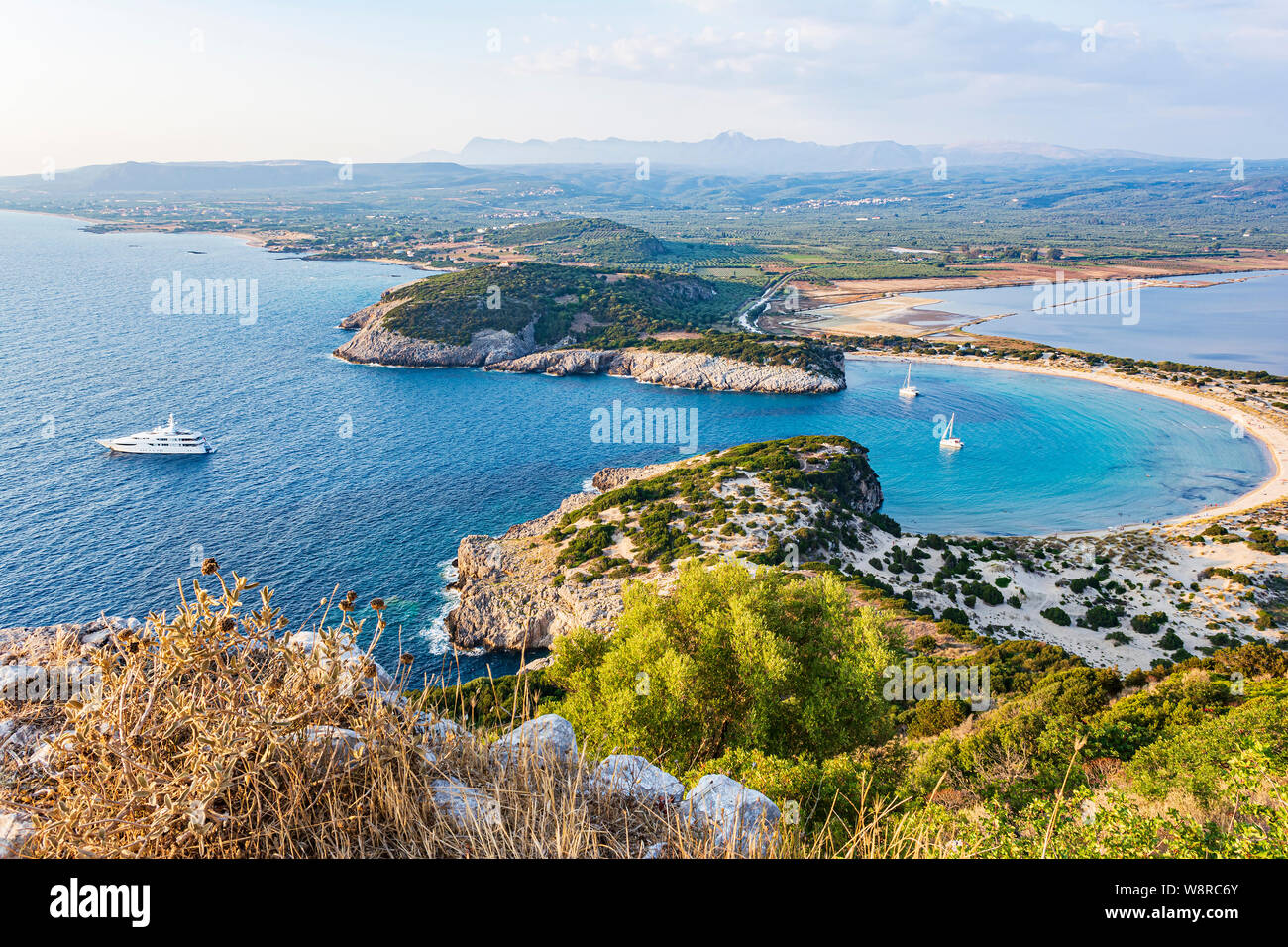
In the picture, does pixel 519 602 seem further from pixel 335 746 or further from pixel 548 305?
pixel 548 305

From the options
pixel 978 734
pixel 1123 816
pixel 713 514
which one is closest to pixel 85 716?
pixel 1123 816

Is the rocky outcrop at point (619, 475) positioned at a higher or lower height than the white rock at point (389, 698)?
lower

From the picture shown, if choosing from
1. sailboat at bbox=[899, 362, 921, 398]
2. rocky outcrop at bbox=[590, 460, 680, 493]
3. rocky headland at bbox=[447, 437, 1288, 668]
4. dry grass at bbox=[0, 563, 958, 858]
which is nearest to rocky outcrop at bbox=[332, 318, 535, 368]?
rocky outcrop at bbox=[590, 460, 680, 493]

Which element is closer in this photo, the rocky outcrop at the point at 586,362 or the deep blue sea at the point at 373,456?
the deep blue sea at the point at 373,456

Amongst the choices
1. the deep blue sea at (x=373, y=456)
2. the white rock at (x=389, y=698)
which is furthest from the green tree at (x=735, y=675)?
the deep blue sea at (x=373, y=456)

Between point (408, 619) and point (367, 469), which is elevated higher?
point (367, 469)

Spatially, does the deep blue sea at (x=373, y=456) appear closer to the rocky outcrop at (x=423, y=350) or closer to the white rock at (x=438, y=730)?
the rocky outcrop at (x=423, y=350)
